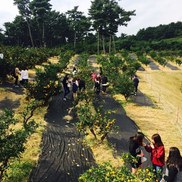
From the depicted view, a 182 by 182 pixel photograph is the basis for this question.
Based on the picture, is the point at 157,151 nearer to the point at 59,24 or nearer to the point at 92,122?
the point at 92,122

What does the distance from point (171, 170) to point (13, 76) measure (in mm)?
16667

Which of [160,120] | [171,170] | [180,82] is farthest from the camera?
[180,82]

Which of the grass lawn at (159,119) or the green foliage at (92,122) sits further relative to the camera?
the grass lawn at (159,119)

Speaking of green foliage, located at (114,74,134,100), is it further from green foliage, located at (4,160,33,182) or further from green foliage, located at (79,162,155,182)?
green foliage, located at (79,162,155,182)

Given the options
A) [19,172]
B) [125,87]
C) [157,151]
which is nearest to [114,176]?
[157,151]

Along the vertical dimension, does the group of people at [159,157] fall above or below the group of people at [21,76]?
below

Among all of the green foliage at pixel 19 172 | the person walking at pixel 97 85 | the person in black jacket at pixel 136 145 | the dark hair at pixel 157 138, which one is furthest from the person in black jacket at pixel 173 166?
the person walking at pixel 97 85

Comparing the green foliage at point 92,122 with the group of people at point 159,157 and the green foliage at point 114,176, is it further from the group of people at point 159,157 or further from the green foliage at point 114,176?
the green foliage at point 114,176

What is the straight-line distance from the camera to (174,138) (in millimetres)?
14344

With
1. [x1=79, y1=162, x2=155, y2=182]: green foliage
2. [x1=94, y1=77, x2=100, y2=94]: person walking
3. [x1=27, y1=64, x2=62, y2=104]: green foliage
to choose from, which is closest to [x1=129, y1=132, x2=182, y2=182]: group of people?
[x1=79, y1=162, x2=155, y2=182]: green foliage

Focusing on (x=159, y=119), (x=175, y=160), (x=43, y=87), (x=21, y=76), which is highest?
(x=21, y=76)

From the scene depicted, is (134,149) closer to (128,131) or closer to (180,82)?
(128,131)

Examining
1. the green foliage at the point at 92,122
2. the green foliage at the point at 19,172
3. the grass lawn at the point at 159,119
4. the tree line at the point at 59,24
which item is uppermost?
the tree line at the point at 59,24

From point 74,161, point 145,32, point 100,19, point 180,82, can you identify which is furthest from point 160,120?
point 145,32
